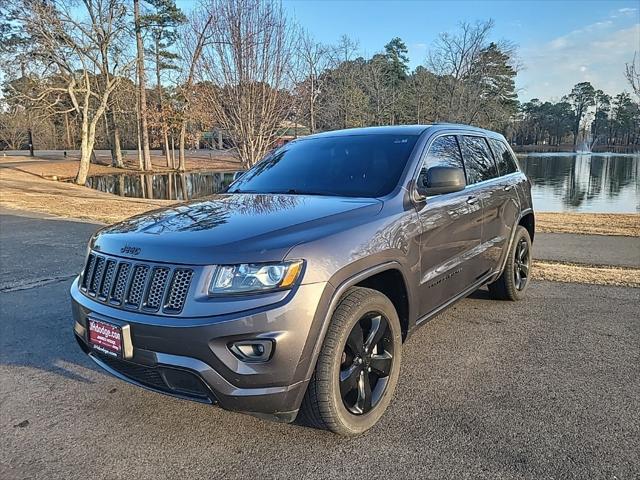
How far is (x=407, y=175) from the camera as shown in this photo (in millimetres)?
3469

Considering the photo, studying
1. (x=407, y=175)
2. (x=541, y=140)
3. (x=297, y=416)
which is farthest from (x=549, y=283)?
(x=541, y=140)

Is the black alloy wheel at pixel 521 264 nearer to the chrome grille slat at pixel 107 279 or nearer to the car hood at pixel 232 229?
the car hood at pixel 232 229

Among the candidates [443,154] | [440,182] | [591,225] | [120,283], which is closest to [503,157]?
[443,154]

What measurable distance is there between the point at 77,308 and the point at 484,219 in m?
3.27

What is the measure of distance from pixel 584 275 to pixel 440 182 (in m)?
4.01

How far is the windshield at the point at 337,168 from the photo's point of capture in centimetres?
353

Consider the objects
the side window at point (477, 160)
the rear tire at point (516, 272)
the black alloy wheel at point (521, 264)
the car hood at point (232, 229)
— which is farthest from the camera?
the black alloy wheel at point (521, 264)

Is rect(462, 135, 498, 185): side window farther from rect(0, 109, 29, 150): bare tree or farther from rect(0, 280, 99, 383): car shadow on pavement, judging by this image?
rect(0, 109, 29, 150): bare tree

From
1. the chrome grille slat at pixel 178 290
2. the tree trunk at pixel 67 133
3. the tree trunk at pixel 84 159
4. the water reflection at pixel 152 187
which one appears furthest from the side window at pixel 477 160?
the tree trunk at pixel 67 133

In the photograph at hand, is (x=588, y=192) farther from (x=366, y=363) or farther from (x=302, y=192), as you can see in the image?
(x=366, y=363)

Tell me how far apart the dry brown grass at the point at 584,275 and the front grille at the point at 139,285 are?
521 centimetres

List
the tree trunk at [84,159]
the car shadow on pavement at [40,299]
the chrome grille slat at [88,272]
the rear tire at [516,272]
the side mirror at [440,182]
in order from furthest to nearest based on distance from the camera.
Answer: the tree trunk at [84,159] → the rear tire at [516,272] → the car shadow on pavement at [40,299] → the side mirror at [440,182] → the chrome grille slat at [88,272]

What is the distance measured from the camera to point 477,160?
15.1 feet

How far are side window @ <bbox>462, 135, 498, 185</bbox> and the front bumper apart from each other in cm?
246
